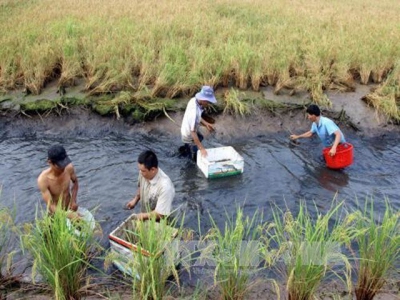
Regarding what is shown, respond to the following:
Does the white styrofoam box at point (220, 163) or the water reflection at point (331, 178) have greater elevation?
the white styrofoam box at point (220, 163)

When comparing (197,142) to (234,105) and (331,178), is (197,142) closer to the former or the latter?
(234,105)

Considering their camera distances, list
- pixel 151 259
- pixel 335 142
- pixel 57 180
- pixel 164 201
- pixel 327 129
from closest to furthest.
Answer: pixel 151 259 < pixel 164 201 < pixel 57 180 < pixel 335 142 < pixel 327 129

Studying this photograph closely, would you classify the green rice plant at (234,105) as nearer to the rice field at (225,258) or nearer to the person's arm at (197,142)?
the person's arm at (197,142)

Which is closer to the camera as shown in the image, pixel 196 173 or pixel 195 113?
pixel 195 113

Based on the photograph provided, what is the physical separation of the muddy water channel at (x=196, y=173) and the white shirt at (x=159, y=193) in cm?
100

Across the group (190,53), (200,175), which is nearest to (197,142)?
(200,175)

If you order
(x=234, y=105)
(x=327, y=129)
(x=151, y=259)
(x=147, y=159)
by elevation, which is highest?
(x=147, y=159)

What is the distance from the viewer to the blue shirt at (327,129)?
6.89 m

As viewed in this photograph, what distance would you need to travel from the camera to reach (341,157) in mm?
6969

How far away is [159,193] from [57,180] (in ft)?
3.75

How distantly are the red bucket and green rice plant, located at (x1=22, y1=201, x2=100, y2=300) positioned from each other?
4.54 meters

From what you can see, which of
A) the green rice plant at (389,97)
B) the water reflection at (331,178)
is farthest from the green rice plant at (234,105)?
the green rice plant at (389,97)

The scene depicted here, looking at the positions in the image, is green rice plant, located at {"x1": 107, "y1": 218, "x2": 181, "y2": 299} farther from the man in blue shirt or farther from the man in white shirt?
the man in blue shirt

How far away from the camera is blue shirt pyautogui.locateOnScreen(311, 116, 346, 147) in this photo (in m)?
6.89
